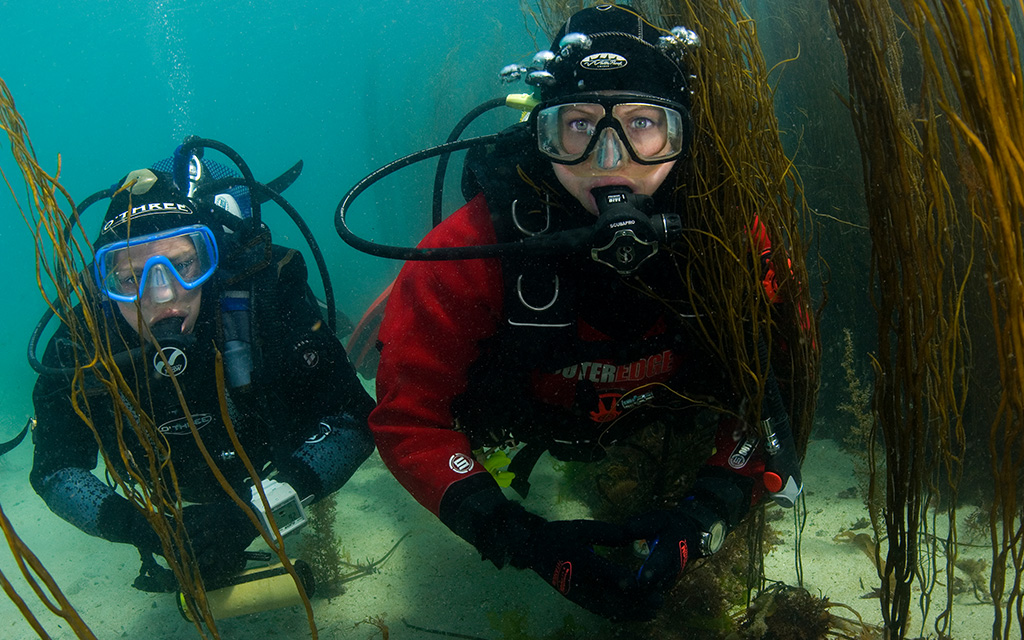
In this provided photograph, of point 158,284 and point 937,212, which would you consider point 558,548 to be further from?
point 158,284

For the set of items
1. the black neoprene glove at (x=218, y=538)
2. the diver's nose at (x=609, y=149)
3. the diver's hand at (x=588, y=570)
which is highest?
the diver's nose at (x=609, y=149)

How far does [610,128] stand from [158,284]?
258 cm

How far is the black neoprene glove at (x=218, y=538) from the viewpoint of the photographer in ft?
9.50

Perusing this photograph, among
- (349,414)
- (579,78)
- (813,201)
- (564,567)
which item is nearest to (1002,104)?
(579,78)

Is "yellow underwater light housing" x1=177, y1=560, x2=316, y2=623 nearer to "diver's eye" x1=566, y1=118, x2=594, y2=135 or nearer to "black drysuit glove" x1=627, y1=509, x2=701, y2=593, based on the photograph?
"black drysuit glove" x1=627, y1=509, x2=701, y2=593

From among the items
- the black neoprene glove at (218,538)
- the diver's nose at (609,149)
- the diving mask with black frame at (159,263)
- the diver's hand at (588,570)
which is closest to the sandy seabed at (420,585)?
the black neoprene glove at (218,538)

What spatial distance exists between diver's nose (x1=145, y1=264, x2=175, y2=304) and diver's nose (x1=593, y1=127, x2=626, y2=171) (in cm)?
247

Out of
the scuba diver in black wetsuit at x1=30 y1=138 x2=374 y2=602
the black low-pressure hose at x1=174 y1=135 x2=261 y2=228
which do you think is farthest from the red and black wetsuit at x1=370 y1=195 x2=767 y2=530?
the black low-pressure hose at x1=174 y1=135 x2=261 y2=228

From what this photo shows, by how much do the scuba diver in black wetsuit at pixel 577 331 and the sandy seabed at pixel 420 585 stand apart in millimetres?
918

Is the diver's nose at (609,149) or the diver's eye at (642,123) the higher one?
the diver's eye at (642,123)

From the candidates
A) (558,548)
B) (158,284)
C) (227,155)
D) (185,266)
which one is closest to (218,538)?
(158,284)

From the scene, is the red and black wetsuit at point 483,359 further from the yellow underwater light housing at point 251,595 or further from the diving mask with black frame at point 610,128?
the yellow underwater light housing at point 251,595

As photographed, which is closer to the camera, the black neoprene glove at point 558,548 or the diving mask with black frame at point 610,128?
the black neoprene glove at point 558,548

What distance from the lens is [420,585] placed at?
3.51 meters
